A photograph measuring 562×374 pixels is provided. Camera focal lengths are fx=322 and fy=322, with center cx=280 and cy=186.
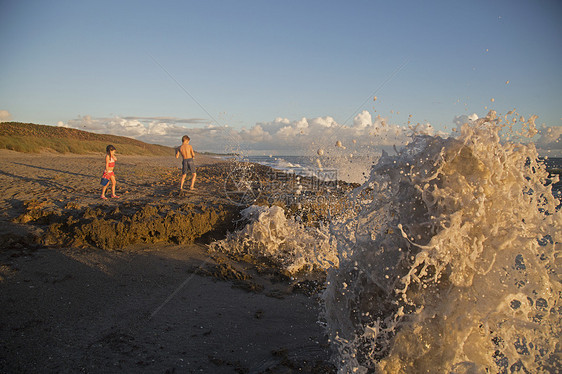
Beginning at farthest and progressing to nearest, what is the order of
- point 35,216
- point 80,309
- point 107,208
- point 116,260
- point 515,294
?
point 107,208 < point 35,216 < point 116,260 < point 80,309 < point 515,294

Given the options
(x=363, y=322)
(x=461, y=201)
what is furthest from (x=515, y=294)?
(x=363, y=322)

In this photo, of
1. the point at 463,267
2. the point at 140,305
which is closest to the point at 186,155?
the point at 140,305

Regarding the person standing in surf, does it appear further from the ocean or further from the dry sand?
the ocean

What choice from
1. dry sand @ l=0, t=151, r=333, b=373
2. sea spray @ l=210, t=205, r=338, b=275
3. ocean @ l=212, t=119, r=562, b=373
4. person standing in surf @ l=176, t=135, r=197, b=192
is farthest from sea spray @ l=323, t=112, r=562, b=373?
person standing in surf @ l=176, t=135, r=197, b=192

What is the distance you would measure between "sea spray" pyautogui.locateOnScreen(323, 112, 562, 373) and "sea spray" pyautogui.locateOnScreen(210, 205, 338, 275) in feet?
10.8

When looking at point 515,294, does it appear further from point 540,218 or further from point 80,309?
point 80,309

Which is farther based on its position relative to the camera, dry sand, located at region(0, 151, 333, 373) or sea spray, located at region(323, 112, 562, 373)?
dry sand, located at region(0, 151, 333, 373)

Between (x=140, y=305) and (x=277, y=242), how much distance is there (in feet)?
10.5

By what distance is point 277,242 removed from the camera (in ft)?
22.0

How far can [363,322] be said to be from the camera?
2.80 metres

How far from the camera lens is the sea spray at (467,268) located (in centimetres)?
243

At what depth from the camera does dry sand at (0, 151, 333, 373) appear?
3.05 metres

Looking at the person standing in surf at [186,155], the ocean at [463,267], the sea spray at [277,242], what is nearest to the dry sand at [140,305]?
the sea spray at [277,242]

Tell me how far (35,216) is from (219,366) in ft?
18.0
